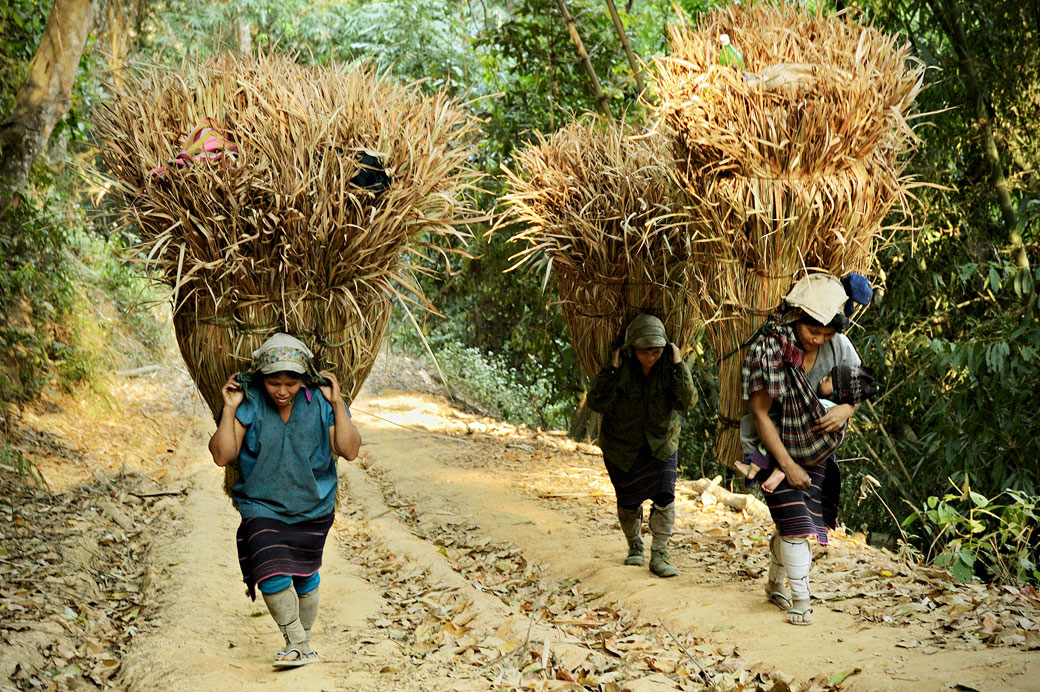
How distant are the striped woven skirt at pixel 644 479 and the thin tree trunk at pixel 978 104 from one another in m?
3.29

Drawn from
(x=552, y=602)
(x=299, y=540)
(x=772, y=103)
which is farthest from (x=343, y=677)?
(x=772, y=103)

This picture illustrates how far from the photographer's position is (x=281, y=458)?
342cm

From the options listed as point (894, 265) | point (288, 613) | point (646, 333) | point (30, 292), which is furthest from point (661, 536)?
point (30, 292)

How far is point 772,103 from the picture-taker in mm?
A: 3654

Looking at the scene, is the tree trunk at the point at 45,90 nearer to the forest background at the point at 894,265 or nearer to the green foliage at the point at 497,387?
the forest background at the point at 894,265

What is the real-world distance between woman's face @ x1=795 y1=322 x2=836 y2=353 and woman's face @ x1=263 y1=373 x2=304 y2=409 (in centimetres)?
212

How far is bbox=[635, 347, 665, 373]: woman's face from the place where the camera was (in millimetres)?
4555

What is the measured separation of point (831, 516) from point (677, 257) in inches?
61.1

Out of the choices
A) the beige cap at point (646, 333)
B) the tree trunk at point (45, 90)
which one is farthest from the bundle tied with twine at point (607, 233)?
the tree trunk at point (45, 90)

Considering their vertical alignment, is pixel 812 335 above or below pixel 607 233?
below

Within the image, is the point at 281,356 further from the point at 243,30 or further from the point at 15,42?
the point at 243,30

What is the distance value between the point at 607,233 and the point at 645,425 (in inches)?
42.3

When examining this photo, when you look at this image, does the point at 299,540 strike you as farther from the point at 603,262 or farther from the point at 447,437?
the point at 447,437

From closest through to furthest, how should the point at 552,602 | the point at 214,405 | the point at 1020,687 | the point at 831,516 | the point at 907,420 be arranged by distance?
the point at 1020,687 → the point at 214,405 → the point at 831,516 → the point at 552,602 → the point at 907,420
